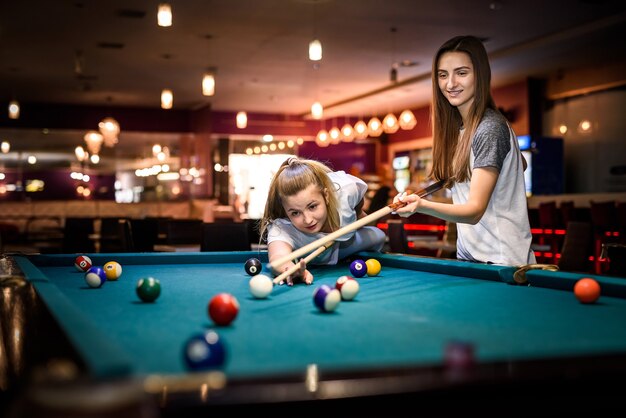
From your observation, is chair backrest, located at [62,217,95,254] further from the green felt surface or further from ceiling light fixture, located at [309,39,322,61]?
the green felt surface

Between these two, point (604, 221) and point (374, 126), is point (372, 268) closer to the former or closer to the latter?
point (604, 221)

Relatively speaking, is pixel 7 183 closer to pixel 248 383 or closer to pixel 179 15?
pixel 179 15

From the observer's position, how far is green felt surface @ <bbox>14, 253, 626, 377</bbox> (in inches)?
46.9

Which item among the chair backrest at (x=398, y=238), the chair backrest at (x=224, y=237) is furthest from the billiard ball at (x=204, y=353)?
the chair backrest at (x=398, y=238)

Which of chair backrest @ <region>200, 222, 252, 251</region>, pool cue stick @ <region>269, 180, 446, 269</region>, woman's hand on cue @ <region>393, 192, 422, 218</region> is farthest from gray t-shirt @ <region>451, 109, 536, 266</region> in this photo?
chair backrest @ <region>200, 222, 252, 251</region>

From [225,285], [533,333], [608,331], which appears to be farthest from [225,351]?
[225,285]

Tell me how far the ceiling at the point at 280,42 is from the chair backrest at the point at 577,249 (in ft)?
12.4

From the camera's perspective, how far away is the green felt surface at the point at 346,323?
3.91 feet

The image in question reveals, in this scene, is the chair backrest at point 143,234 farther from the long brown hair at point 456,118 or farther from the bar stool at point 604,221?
the bar stool at point 604,221

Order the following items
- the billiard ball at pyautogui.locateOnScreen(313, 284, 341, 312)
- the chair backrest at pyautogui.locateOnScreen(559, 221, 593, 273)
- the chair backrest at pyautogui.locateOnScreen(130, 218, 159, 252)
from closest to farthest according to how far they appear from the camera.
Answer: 1. the billiard ball at pyautogui.locateOnScreen(313, 284, 341, 312)
2. the chair backrest at pyautogui.locateOnScreen(559, 221, 593, 273)
3. the chair backrest at pyautogui.locateOnScreen(130, 218, 159, 252)

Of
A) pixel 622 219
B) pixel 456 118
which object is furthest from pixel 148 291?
pixel 622 219

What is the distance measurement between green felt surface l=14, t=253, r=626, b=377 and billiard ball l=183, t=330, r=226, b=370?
29 mm

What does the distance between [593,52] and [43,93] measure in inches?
430

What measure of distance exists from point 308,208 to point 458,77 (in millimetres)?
869
